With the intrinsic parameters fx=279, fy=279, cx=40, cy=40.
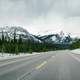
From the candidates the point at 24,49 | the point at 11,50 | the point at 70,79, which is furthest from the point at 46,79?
the point at 24,49

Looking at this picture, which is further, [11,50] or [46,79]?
[11,50]

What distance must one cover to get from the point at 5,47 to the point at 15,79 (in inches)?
4438

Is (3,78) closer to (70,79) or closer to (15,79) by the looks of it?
(15,79)

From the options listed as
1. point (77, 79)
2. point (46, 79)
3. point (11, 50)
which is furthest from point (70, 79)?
point (11, 50)

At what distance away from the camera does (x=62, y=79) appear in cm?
1295

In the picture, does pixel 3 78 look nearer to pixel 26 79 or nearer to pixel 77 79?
pixel 26 79

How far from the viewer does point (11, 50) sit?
401ft

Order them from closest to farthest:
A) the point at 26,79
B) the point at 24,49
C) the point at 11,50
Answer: the point at 26,79 < the point at 11,50 < the point at 24,49

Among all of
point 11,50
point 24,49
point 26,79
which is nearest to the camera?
point 26,79

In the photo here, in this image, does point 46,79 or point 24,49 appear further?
point 24,49

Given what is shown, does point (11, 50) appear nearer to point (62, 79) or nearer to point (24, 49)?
point (24, 49)

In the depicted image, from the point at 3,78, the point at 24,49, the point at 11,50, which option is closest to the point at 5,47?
the point at 11,50

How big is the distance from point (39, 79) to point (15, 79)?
1109mm

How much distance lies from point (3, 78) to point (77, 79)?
3.51 meters
